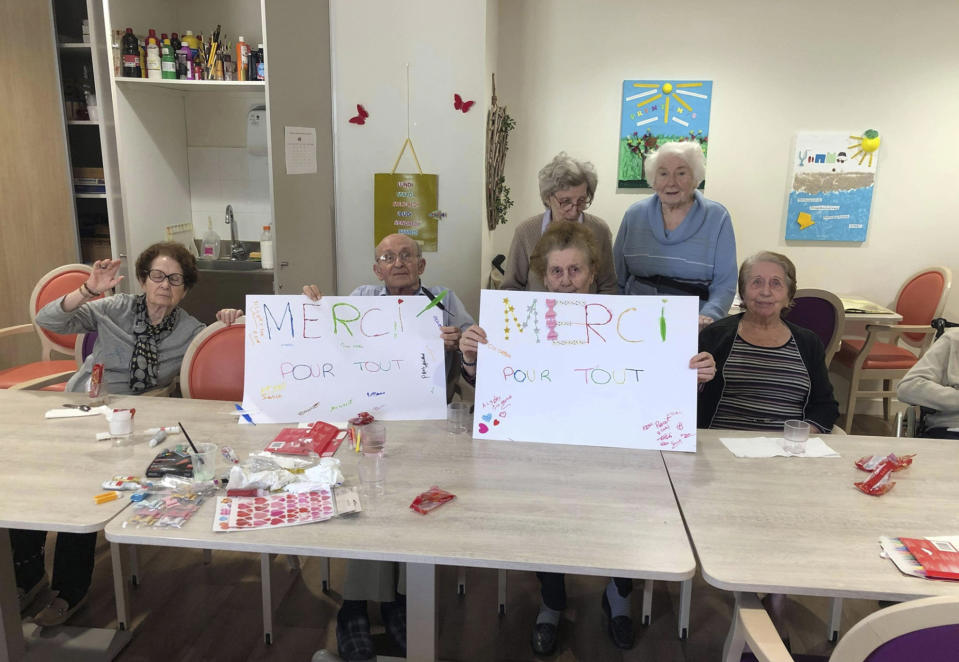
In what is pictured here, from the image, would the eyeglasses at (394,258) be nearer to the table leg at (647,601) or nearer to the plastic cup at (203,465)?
the plastic cup at (203,465)

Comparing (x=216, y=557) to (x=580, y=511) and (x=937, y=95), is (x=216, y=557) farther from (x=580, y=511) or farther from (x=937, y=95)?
(x=937, y=95)

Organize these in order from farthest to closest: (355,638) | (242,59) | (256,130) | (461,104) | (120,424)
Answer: (256,130) → (242,59) → (461,104) → (355,638) → (120,424)

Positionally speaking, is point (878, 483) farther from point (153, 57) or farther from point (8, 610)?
point (153, 57)

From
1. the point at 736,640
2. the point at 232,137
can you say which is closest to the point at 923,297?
the point at 736,640

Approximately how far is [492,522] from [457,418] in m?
0.59

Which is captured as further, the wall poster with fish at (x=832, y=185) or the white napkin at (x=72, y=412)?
the wall poster with fish at (x=832, y=185)

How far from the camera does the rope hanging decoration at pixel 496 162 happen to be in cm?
373

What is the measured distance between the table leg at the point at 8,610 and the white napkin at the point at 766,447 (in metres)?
1.93

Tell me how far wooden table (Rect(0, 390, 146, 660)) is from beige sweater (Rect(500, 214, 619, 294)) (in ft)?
5.15

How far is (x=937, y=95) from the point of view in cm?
412

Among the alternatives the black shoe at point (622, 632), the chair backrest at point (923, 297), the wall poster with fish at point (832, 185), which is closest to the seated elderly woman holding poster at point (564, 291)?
the black shoe at point (622, 632)

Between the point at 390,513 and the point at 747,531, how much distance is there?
768 mm

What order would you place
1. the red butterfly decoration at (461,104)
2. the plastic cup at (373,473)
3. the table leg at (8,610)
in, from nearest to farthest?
the plastic cup at (373,473) < the table leg at (8,610) < the red butterfly decoration at (461,104)

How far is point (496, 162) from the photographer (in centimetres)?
402
